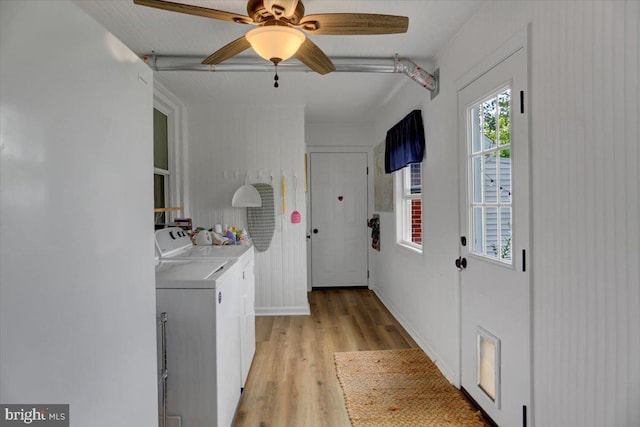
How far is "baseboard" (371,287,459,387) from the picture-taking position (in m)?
2.40

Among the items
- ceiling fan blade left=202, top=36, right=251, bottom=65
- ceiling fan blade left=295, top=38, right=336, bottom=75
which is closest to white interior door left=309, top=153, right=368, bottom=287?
ceiling fan blade left=295, top=38, right=336, bottom=75

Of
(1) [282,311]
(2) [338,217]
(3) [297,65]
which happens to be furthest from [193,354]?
(2) [338,217]

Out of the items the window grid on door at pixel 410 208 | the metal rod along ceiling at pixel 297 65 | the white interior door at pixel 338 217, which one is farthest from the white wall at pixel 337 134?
the metal rod along ceiling at pixel 297 65

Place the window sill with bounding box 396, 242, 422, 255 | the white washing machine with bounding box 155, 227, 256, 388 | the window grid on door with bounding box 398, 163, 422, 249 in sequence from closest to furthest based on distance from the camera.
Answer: the white washing machine with bounding box 155, 227, 256, 388 → the window sill with bounding box 396, 242, 422, 255 → the window grid on door with bounding box 398, 163, 422, 249

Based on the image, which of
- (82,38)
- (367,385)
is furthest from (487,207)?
(82,38)

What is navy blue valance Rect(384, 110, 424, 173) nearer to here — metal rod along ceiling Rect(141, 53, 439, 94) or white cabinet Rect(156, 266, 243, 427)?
metal rod along ceiling Rect(141, 53, 439, 94)

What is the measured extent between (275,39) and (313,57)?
14.7 inches

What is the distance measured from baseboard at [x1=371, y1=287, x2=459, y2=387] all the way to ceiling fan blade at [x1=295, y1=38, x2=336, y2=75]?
7.33ft

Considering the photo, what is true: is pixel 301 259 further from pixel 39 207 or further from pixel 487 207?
pixel 39 207

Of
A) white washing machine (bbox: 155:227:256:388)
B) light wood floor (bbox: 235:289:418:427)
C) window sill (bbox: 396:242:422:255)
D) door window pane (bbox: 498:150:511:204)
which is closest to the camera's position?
door window pane (bbox: 498:150:511:204)

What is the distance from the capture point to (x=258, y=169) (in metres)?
3.88

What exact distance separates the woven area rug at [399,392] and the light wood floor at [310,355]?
0.10m

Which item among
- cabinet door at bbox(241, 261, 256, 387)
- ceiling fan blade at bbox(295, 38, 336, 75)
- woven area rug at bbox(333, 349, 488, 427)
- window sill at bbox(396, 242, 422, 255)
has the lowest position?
woven area rug at bbox(333, 349, 488, 427)

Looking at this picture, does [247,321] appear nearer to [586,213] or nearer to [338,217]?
[586,213]
